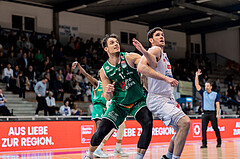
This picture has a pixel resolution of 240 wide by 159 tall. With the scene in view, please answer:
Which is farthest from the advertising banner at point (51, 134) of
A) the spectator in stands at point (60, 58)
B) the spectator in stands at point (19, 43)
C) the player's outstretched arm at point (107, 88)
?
the spectator in stands at point (19, 43)

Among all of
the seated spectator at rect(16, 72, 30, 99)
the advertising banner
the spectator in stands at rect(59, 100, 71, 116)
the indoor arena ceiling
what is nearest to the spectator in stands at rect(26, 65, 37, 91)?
the seated spectator at rect(16, 72, 30, 99)

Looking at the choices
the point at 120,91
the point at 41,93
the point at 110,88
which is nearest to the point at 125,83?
the point at 120,91

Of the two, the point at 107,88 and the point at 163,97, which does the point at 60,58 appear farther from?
the point at 163,97

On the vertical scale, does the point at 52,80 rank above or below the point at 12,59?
below

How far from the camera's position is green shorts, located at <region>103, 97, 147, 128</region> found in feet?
21.0

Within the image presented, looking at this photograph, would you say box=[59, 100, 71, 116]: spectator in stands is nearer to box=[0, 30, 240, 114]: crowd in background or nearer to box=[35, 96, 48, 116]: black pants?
box=[0, 30, 240, 114]: crowd in background

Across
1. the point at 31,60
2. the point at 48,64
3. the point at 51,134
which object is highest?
the point at 31,60

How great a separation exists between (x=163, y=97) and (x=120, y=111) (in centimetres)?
86

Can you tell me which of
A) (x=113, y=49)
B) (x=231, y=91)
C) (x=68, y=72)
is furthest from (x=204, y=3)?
(x=113, y=49)

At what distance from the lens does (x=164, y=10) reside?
2584cm

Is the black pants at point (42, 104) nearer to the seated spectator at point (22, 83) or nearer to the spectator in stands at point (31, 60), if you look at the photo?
the seated spectator at point (22, 83)

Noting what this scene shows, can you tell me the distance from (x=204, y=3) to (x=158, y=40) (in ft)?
66.7

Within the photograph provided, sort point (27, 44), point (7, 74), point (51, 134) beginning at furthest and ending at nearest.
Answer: point (27, 44)
point (7, 74)
point (51, 134)

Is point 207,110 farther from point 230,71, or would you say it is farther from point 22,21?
point 230,71
